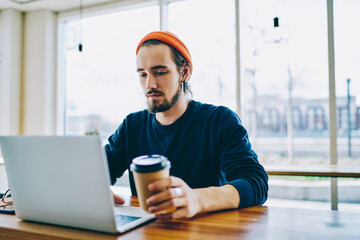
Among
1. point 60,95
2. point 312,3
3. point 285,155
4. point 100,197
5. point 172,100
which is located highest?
point 312,3

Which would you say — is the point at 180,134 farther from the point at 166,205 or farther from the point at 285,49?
the point at 285,49

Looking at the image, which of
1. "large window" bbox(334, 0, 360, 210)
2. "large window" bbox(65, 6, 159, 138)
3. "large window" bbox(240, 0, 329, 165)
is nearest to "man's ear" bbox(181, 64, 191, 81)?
"large window" bbox(240, 0, 329, 165)

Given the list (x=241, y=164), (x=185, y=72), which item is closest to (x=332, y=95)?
(x=185, y=72)

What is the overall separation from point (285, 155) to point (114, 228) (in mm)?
7552

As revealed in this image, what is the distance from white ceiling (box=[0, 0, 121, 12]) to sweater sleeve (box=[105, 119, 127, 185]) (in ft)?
9.36

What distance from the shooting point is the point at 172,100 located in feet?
4.66

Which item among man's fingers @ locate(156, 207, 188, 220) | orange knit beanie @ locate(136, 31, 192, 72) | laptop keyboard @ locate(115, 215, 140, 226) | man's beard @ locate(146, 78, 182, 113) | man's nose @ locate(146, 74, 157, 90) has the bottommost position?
laptop keyboard @ locate(115, 215, 140, 226)

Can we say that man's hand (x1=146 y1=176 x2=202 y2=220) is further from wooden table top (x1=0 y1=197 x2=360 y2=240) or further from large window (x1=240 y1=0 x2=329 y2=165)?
large window (x1=240 y1=0 x2=329 y2=165)

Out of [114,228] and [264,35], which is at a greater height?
[264,35]

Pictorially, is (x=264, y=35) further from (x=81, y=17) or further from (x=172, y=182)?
(x=172, y=182)

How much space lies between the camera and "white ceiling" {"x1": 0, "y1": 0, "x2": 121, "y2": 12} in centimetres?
389

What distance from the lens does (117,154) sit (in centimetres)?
152

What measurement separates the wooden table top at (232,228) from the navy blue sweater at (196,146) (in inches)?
8.5

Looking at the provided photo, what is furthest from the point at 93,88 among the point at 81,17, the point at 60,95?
the point at 81,17
